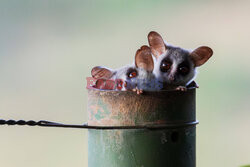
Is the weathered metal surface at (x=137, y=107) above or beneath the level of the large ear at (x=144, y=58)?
beneath

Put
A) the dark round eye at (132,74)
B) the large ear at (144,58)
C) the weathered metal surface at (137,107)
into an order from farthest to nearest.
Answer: the dark round eye at (132,74) → the large ear at (144,58) → the weathered metal surface at (137,107)

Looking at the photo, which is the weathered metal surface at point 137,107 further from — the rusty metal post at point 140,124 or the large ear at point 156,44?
the large ear at point 156,44

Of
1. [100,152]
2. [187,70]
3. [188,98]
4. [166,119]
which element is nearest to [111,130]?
[100,152]

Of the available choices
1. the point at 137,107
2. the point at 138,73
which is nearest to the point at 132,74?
the point at 138,73

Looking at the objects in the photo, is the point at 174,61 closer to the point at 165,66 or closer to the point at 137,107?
the point at 165,66

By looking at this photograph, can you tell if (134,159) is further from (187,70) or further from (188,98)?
(187,70)

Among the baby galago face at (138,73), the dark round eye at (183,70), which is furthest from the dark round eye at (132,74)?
the dark round eye at (183,70)
